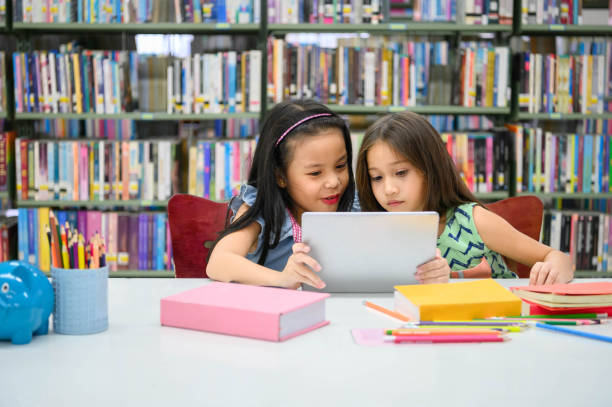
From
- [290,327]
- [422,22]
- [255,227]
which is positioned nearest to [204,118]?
[422,22]

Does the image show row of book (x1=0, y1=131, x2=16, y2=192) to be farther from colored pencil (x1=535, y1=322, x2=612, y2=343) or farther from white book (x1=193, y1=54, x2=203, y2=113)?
colored pencil (x1=535, y1=322, x2=612, y2=343)

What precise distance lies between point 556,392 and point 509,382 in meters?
0.05

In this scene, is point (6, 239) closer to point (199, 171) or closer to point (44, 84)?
point (44, 84)

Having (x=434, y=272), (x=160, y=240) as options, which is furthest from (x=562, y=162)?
(x=434, y=272)

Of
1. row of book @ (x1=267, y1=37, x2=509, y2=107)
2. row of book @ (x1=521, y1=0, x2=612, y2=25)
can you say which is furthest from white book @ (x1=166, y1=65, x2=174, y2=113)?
row of book @ (x1=521, y1=0, x2=612, y2=25)

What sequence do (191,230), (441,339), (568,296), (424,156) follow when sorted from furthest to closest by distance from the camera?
1. (191,230)
2. (424,156)
3. (568,296)
4. (441,339)

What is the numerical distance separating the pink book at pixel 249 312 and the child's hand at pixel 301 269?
123mm

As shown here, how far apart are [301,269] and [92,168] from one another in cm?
221

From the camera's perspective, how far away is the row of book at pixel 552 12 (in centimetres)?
308

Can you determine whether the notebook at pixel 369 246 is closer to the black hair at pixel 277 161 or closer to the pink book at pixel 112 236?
the black hair at pixel 277 161

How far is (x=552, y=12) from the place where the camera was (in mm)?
3104

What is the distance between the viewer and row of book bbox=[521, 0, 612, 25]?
308 cm

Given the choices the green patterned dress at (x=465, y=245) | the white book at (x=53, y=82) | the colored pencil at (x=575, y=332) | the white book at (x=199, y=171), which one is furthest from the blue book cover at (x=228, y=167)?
the colored pencil at (x=575, y=332)

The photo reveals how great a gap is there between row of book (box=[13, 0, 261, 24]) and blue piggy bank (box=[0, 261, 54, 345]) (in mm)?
2342
